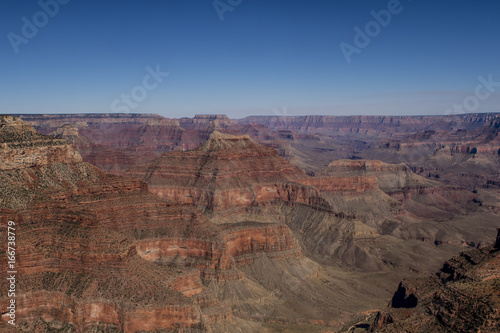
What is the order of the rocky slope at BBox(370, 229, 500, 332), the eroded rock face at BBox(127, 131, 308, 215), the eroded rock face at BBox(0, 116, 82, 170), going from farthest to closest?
the eroded rock face at BBox(127, 131, 308, 215)
the eroded rock face at BBox(0, 116, 82, 170)
the rocky slope at BBox(370, 229, 500, 332)

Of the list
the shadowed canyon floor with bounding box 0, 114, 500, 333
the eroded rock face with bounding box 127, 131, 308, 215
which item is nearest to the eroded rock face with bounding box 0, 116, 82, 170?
the shadowed canyon floor with bounding box 0, 114, 500, 333

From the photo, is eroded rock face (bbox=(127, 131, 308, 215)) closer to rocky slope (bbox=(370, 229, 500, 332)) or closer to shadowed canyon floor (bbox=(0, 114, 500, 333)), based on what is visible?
shadowed canyon floor (bbox=(0, 114, 500, 333))

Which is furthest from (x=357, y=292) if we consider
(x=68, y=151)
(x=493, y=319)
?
(x=68, y=151)

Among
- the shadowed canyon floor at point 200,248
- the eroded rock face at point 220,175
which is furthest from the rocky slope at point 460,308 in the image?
the eroded rock face at point 220,175

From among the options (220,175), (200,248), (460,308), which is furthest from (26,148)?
(460,308)

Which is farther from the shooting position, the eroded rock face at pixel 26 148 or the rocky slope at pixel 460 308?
the eroded rock face at pixel 26 148

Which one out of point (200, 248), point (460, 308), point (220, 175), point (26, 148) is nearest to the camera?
point (460, 308)

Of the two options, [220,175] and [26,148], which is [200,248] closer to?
[26,148]

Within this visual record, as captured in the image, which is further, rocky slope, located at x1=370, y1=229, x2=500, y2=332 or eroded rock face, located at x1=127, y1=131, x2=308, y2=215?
eroded rock face, located at x1=127, y1=131, x2=308, y2=215

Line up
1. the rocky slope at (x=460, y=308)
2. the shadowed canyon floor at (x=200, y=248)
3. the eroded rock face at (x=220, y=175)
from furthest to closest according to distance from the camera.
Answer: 1. the eroded rock face at (x=220, y=175)
2. the shadowed canyon floor at (x=200, y=248)
3. the rocky slope at (x=460, y=308)

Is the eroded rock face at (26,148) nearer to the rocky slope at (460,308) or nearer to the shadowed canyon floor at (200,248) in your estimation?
the shadowed canyon floor at (200,248)

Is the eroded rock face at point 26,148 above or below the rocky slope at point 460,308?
above
